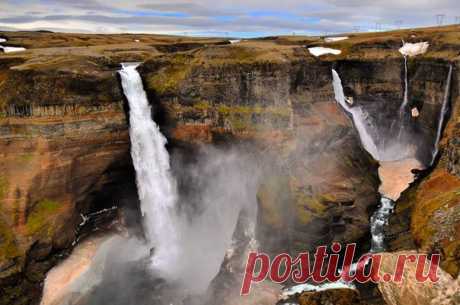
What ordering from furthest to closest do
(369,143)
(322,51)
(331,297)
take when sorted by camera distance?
(322,51)
(369,143)
(331,297)

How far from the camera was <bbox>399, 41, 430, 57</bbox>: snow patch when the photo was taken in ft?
160

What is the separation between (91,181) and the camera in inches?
1462

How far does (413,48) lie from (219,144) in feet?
90.7

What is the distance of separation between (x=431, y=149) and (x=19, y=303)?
40.0 metres

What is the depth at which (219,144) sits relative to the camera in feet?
132

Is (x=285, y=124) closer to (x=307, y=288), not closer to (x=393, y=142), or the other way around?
(x=307, y=288)

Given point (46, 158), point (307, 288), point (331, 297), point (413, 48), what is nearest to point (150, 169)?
point (46, 158)

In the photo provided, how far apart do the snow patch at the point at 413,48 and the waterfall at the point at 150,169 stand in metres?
31.0

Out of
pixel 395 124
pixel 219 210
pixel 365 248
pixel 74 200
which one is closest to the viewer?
pixel 365 248

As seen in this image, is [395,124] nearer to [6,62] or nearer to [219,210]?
[219,210]

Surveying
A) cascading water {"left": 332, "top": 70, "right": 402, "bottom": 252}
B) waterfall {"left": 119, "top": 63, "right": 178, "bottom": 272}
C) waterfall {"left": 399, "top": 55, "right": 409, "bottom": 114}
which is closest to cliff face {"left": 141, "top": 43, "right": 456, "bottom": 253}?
cascading water {"left": 332, "top": 70, "right": 402, "bottom": 252}

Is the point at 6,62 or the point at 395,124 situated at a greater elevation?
the point at 6,62

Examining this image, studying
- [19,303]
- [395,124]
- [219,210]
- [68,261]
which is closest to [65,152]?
[68,261]

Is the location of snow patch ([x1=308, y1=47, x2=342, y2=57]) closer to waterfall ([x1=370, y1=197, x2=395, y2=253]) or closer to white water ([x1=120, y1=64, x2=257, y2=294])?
white water ([x1=120, y1=64, x2=257, y2=294])
